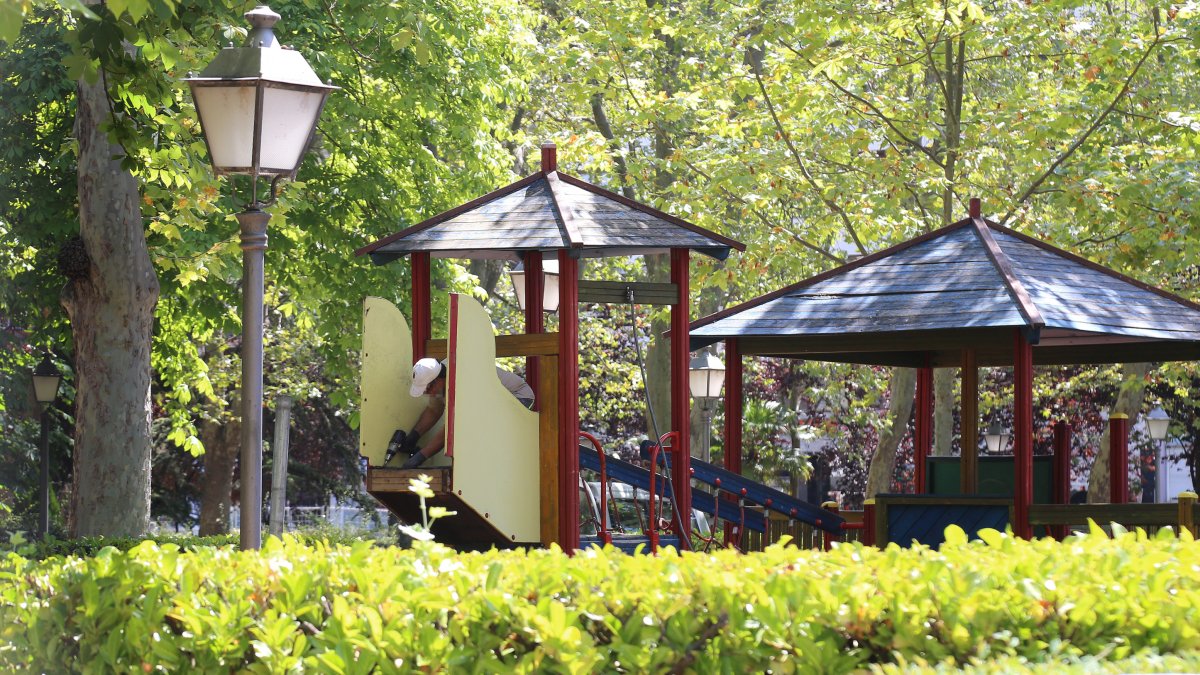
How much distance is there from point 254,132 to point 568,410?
12.0 ft

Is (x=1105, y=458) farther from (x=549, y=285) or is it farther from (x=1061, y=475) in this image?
(x=549, y=285)

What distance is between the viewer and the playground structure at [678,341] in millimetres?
9773

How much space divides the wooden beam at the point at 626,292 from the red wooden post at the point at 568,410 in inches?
29.8

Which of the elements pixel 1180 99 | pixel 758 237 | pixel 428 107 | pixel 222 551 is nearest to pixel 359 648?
pixel 222 551

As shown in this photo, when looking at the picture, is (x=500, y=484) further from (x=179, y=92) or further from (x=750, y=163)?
(x=750, y=163)

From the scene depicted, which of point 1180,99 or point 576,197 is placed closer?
point 576,197

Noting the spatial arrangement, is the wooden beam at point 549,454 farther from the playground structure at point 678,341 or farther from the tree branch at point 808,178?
the tree branch at point 808,178

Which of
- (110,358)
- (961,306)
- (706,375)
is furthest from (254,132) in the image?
(706,375)

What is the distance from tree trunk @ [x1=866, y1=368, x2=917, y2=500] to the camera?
71.2ft

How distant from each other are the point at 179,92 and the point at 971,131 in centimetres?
1081

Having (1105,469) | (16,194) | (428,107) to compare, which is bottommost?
(1105,469)

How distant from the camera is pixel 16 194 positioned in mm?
17250

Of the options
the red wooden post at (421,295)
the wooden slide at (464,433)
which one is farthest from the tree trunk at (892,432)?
the wooden slide at (464,433)

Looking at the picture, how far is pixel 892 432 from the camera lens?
21656 millimetres
